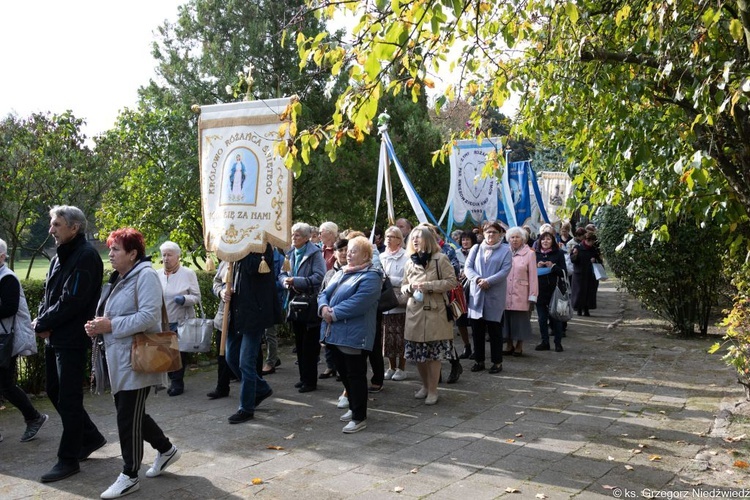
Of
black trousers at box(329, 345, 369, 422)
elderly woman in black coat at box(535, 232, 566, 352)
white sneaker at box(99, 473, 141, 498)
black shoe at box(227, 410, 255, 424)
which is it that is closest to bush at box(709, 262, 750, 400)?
black trousers at box(329, 345, 369, 422)

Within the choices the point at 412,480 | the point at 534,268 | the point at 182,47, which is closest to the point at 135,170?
the point at 182,47

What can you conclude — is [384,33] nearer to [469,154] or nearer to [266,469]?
[266,469]

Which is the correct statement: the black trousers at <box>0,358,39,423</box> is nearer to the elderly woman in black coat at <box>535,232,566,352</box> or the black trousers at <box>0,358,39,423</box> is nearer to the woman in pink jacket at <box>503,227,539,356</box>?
the woman in pink jacket at <box>503,227,539,356</box>

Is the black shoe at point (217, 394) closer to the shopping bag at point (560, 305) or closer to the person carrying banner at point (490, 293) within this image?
the person carrying banner at point (490, 293)

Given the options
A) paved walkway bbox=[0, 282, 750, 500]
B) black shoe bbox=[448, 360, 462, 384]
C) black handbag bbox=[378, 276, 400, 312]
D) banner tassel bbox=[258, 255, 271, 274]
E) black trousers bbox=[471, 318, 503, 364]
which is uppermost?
banner tassel bbox=[258, 255, 271, 274]

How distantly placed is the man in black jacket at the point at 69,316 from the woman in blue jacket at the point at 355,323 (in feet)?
6.94

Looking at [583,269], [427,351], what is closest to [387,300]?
[427,351]

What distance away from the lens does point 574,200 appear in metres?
7.01

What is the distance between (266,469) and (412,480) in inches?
44.9

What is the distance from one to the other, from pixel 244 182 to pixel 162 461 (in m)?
2.87

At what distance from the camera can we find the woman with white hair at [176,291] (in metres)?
8.16

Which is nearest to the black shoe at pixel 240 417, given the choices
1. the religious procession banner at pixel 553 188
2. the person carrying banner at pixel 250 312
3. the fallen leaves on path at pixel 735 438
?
the person carrying banner at pixel 250 312

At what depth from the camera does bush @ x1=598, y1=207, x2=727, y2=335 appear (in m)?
11.0

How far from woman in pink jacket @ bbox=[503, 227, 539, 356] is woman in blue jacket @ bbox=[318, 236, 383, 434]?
11.3ft
